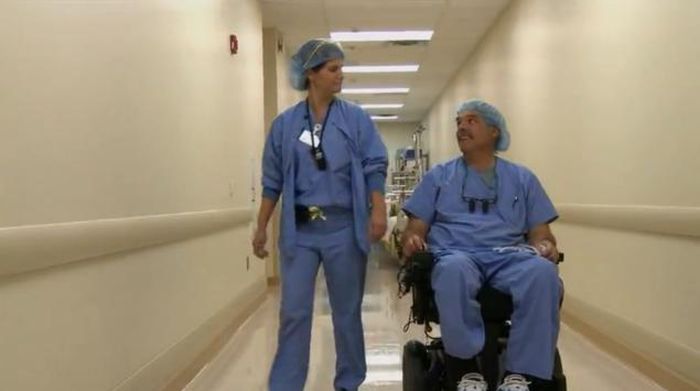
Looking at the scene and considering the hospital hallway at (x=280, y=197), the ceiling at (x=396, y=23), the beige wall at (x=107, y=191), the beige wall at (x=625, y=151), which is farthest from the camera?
the ceiling at (x=396, y=23)

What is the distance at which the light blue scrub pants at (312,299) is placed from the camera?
2.58 metres

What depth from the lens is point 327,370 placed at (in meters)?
3.41

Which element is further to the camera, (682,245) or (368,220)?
(682,245)

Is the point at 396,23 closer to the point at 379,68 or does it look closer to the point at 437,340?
the point at 379,68

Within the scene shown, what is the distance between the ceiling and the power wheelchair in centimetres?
432

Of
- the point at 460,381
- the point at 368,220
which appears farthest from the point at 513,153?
the point at 460,381

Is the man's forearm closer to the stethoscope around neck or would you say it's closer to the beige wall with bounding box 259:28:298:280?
the stethoscope around neck

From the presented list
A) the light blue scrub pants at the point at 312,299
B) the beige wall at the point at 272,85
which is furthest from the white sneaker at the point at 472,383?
the beige wall at the point at 272,85

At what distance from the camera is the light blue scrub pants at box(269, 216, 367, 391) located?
2.58 meters

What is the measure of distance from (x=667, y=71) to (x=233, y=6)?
9.39ft

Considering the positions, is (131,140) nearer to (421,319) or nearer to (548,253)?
(421,319)

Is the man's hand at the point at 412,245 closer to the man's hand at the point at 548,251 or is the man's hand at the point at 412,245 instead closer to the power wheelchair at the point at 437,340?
the power wheelchair at the point at 437,340

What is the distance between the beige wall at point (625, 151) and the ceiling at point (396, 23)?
0.99 m

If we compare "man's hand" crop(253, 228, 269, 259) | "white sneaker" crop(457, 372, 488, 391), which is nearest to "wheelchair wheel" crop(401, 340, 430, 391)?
"white sneaker" crop(457, 372, 488, 391)
